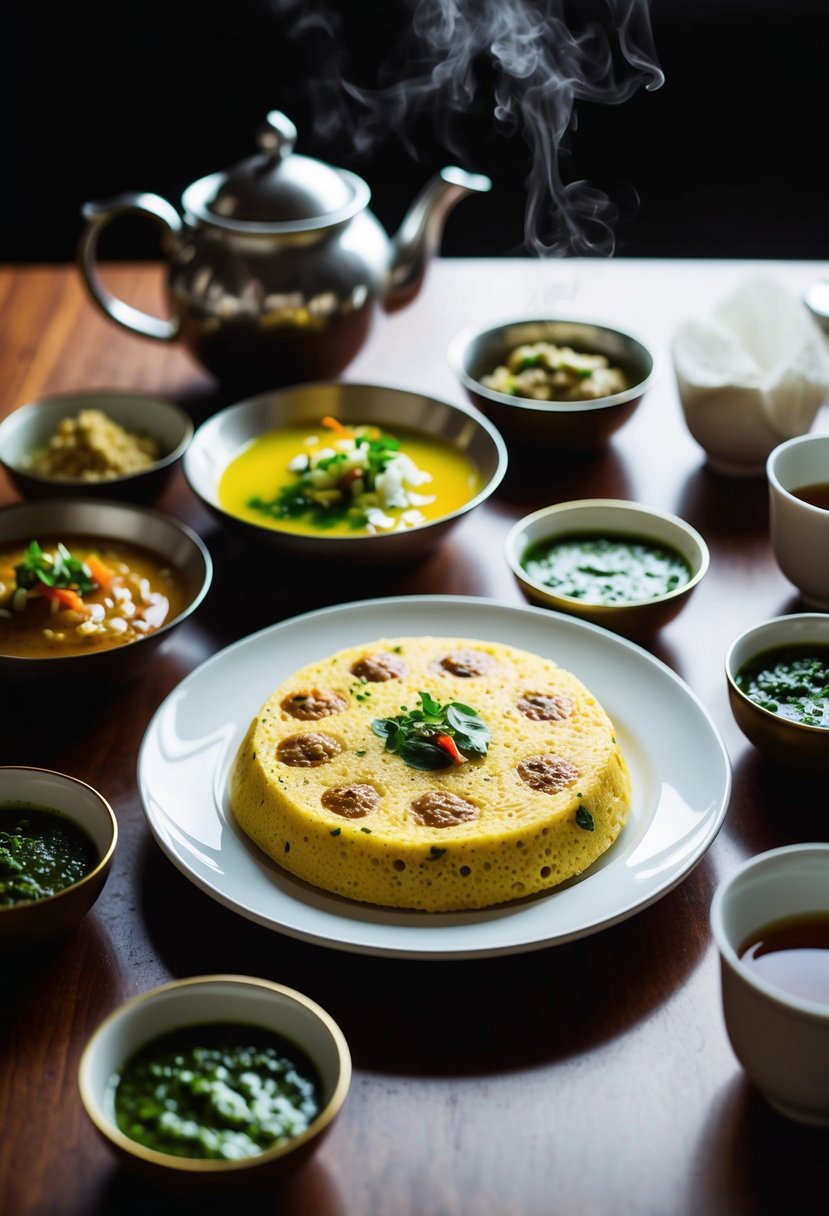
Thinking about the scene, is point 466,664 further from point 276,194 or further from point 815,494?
point 276,194

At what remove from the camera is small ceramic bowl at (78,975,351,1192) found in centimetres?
126

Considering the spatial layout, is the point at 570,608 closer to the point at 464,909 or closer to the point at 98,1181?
the point at 464,909

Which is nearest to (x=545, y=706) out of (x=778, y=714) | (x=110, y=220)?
(x=778, y=714)

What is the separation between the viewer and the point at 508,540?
2359 millimetres

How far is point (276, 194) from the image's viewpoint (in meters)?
2.92

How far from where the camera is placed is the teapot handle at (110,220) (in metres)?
2.95

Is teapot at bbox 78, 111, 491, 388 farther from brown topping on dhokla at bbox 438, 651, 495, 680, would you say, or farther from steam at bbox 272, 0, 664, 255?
brown topping on dhokla at bbox 438, 651, 495, 680

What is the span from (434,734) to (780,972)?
1.93ft

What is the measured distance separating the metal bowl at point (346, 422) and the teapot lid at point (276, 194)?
15.3 inches

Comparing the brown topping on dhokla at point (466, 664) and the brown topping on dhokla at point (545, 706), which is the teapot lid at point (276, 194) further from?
the brown topping on dhokla at point (545, 706)

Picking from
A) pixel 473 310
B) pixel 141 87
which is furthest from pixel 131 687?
pixel 141 87

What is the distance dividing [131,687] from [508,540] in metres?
0.72

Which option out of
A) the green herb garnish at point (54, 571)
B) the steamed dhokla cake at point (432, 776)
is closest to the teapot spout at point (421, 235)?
the green herb garnish at point (54, 571)

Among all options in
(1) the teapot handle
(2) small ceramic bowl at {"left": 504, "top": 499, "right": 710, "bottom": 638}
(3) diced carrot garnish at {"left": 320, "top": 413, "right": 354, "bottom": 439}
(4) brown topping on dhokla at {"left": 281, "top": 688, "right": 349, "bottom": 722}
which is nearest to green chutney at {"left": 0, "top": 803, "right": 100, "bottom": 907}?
(4) brown topping on dhokla at {"left": 281, "top": 688, "right": 349, "bottom": 722}
